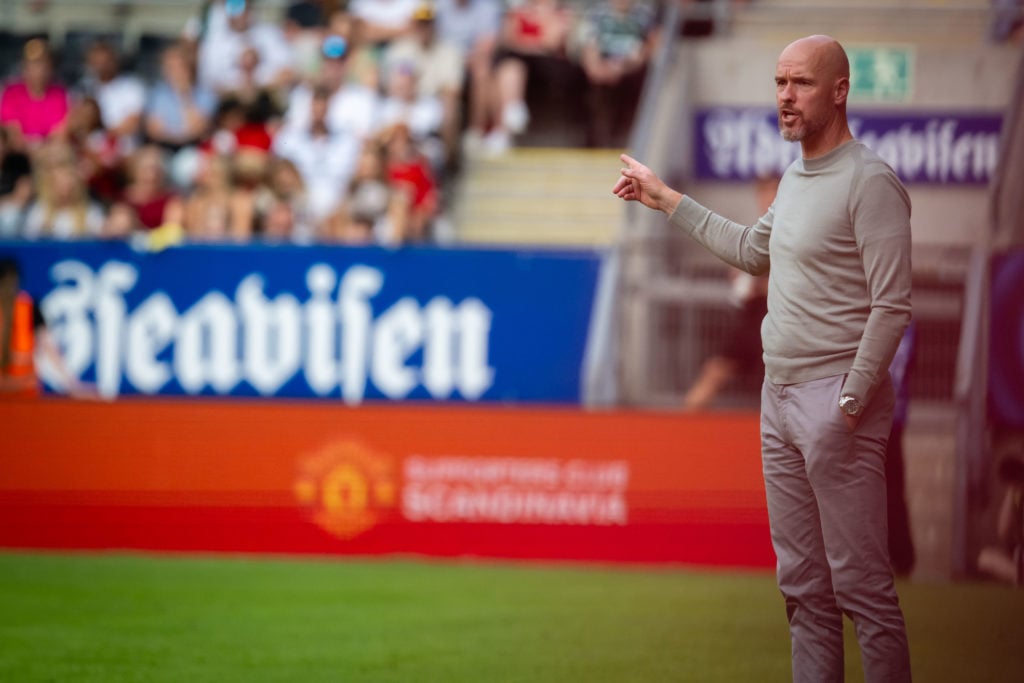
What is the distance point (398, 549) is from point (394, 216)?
333 cm

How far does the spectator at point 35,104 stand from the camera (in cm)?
1557

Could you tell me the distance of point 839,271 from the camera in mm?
4902

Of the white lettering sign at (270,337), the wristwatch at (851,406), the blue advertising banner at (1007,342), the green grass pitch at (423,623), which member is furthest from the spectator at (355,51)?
the wristwatch at (851,406)

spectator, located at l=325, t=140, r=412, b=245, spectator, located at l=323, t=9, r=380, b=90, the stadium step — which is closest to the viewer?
spectator, located at l=325, t=140, r=412, b=245

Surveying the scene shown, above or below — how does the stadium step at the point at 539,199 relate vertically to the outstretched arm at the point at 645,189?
above

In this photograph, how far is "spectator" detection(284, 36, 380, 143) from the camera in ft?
48.8

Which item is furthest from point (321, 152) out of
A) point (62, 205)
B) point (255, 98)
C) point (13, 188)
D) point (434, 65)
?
point (13, 188)

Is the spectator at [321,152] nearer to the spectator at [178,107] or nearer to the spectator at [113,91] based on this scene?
the spectator at [178,107]

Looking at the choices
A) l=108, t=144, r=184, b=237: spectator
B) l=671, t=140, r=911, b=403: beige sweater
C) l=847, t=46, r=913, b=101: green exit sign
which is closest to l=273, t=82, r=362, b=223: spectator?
l=108, t=144, r=184, b=237: spectator

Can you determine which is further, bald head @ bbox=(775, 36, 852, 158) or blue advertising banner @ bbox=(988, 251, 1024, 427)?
blue advertising banner @ bbox=(988, 251, 1024, 427)

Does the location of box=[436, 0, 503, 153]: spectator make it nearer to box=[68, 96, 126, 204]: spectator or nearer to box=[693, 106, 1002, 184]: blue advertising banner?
box=[693, 106, 1002, 184]: blue advertising banner

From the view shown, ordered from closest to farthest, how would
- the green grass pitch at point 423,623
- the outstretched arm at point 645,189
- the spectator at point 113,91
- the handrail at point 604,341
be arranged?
the outstretched arm at point 645,189, the green grass pitch at point 423,623, the handrail at point 604,341, the spectator at point 113,91

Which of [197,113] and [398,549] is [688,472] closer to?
[398,549]

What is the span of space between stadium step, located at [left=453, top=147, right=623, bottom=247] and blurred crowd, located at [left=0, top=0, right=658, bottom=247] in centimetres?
22
